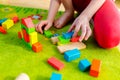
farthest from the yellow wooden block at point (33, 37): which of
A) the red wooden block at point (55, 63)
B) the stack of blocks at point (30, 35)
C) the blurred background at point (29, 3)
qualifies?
the blurred background at point (29, 3)

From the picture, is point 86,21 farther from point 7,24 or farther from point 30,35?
point 7,24

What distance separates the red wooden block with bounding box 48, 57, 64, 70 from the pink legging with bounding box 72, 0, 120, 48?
8.2 inches

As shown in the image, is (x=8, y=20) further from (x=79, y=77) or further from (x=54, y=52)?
(x=79, y=77)

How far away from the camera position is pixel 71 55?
77 centimetres

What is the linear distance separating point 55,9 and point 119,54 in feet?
1.24

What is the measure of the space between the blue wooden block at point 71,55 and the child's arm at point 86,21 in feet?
0.19

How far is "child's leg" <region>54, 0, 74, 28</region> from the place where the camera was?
0.99m

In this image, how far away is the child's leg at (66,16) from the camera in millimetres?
991

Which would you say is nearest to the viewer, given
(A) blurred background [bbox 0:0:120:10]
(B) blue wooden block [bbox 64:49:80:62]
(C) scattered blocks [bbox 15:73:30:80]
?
(C) scattered blocks [bbox 15:73:30:80]

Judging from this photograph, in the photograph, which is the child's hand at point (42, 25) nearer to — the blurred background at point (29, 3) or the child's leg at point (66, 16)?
the child's leg at point (66, 16)

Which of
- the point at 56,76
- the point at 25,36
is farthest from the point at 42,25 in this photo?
the point at 56,76

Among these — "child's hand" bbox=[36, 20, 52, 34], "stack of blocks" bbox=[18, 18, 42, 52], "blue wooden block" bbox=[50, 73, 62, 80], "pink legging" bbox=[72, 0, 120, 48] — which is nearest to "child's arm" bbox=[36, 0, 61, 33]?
"child's hand" bbox=[36, 20, 52, 34]

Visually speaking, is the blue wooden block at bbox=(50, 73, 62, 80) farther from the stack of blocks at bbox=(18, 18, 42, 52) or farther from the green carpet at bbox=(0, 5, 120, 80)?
the stack of blocks at bbox=(18, 18, 42, 52)

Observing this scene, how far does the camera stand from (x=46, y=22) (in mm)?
A: 966
